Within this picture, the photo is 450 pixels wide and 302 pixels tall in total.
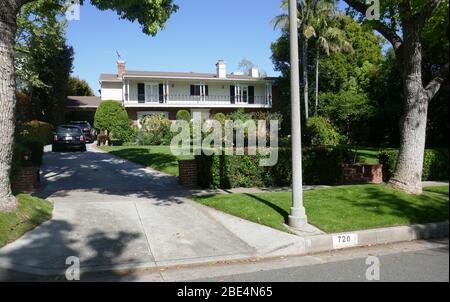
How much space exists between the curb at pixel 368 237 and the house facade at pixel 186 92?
33.3 m

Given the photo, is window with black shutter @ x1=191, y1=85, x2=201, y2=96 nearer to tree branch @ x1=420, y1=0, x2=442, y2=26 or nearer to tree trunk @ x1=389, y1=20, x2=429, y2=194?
tree trunk @ x1=389, y1=20, x2=429, y2=194

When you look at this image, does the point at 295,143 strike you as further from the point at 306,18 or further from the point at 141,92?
the point at 141,92

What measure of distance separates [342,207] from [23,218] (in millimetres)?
6277

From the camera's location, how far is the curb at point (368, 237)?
726cm

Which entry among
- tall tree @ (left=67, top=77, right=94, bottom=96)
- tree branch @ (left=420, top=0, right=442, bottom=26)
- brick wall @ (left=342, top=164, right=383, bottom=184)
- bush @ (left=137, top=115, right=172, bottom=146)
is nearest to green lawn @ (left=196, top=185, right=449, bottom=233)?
brick wall @ (left=342, top=164, right=383, bottom=184)

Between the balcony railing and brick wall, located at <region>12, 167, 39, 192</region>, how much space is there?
1175 inches

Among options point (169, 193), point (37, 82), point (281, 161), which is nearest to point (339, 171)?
point (281, 161)

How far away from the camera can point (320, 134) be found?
23.0 m

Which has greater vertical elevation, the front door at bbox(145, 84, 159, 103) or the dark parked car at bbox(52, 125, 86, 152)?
the front door at bbox(145, 84, 159, 103)

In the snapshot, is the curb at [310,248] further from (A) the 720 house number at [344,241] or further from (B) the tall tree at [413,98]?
(B) the tall tree at [413,98]

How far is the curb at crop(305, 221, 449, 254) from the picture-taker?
726 centimetres

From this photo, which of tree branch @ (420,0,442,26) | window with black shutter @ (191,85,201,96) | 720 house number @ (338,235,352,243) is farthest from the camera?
window with black shutter @ (191,85,201,96)

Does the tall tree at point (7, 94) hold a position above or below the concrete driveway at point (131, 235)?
above

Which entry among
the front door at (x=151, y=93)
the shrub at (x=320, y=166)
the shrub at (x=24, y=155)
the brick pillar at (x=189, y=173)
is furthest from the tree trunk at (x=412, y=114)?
the front door at (x=151, y=93)
